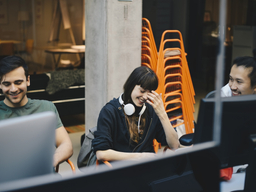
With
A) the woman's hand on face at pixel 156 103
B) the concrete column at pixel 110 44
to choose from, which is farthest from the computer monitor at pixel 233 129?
the concrete column at pixel 110 44

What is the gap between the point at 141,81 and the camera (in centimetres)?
213

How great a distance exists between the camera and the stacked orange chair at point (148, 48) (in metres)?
3.87

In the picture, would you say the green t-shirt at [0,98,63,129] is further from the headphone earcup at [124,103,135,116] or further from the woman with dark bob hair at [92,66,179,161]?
the headphone earcup at [124,103,135,116]

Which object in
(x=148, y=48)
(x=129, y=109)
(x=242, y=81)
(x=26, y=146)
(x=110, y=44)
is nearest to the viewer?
(x=26, y=146)

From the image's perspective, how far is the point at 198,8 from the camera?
7.73m

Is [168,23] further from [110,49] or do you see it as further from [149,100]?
[149,100]

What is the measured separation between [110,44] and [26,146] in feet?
8.89

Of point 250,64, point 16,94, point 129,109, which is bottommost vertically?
point 129,109

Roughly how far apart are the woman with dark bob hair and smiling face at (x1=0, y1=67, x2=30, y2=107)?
503 mm

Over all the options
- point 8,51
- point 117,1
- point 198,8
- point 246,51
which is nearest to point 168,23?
point 198,8

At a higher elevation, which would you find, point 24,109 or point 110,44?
point 110,44

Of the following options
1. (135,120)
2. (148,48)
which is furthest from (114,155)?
(148,48)

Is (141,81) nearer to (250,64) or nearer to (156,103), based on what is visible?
(156,103)

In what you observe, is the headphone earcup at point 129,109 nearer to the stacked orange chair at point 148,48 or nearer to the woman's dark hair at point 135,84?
the woman's dark hair at point 135,84
